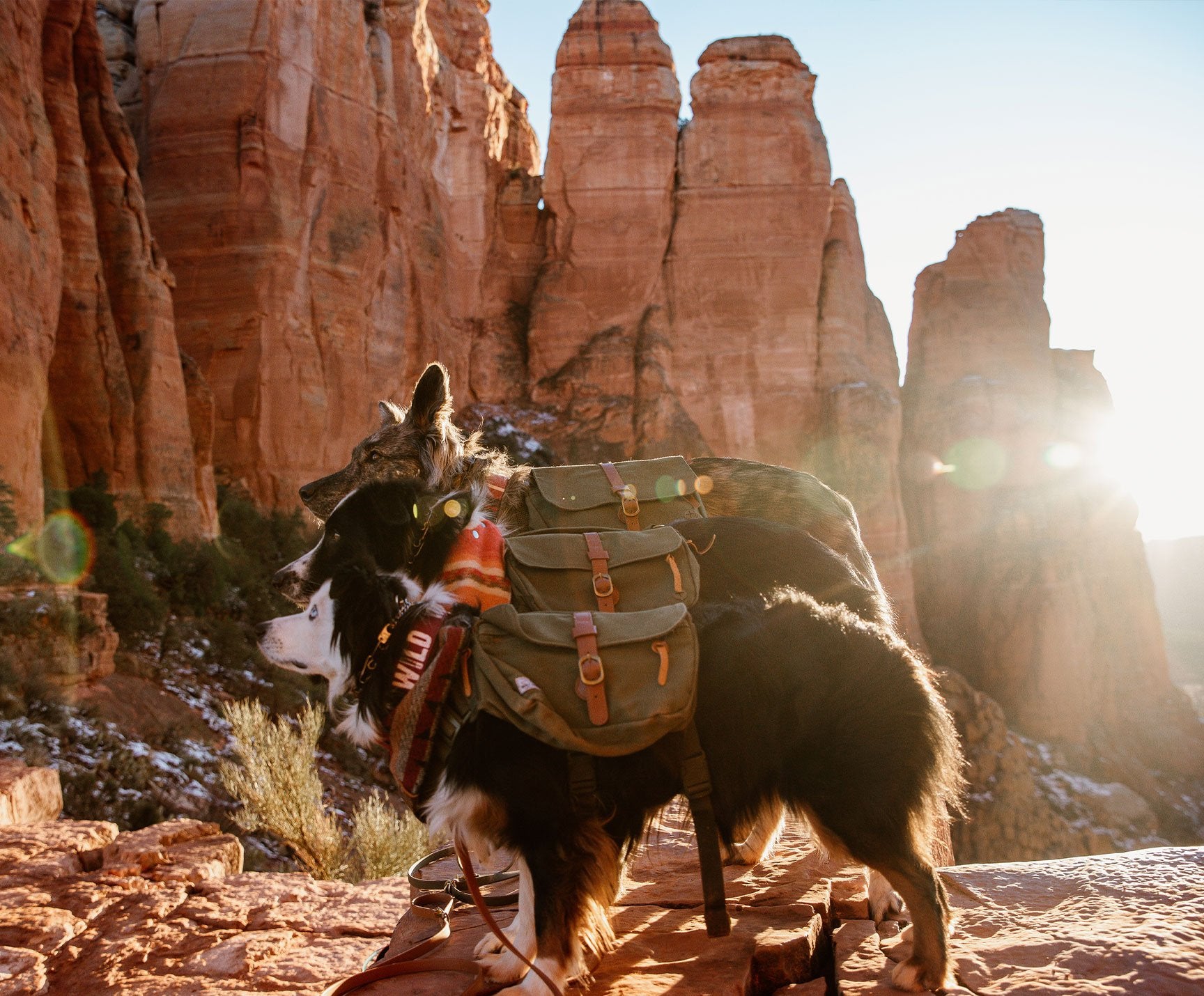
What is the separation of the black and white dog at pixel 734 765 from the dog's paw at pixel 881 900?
0.58 metres

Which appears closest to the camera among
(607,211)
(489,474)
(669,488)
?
(489,474)

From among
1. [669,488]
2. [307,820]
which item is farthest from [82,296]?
[669,488]

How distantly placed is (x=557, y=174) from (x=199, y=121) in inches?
549

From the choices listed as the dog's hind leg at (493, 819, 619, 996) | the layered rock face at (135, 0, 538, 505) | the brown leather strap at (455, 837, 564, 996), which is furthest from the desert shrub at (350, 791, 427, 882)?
the layered rock face at (135, 0, 538, 505)

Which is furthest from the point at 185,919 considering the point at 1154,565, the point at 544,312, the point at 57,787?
the point at 1154,565

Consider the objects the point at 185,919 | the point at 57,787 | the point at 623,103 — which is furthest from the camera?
the point at 623,103

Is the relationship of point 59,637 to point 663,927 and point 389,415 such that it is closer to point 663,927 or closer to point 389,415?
point 389,415

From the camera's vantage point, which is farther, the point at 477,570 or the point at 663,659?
the point at 477,570

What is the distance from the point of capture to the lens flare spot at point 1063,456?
35594 mm

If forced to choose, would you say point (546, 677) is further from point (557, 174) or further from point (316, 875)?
point (557, 174)

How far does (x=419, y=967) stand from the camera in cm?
303

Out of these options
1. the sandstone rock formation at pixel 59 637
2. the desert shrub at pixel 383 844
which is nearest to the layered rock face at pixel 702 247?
the sandstone rock formation at pixel 59 637

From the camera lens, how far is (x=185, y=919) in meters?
3.93

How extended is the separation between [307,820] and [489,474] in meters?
6.01
